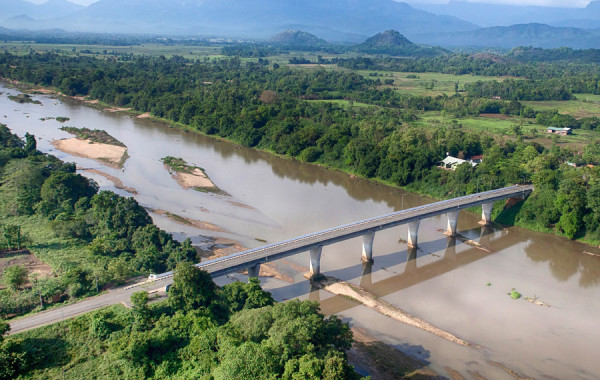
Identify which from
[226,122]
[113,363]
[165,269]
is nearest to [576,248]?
[165,269]

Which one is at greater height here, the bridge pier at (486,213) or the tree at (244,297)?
the tree at (244,297)

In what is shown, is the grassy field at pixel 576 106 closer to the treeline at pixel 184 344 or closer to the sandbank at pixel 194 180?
the sandbank at pixel 194 180

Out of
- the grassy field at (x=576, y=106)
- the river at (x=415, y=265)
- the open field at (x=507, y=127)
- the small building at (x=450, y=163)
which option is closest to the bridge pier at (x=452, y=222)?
the river at (x=415, y=265)

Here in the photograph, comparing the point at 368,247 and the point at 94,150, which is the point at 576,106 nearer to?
the point at 368,247

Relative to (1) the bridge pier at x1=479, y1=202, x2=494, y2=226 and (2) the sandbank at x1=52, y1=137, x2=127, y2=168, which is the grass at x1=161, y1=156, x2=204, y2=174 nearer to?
(2) the sandbank at x1=52, y1=137, x2=127, y2=168

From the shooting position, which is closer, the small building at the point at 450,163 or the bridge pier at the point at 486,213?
the bridge pier at the point at 486,213

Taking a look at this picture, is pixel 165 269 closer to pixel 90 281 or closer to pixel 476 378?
pixel 90 281
